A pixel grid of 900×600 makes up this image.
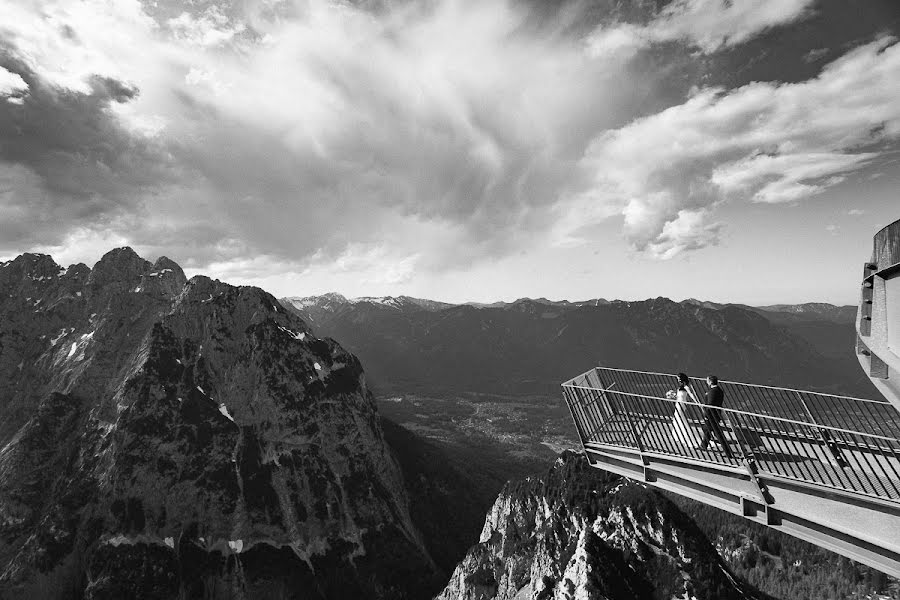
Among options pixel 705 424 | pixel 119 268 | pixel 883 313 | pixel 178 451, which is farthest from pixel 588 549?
pixel 119 268

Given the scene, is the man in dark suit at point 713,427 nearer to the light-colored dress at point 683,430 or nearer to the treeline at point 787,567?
the light-colored dress at point 683,430

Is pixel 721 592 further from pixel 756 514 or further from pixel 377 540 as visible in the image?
pixel 377 540

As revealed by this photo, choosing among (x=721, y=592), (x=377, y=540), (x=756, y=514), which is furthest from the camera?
(x=377, y=540)

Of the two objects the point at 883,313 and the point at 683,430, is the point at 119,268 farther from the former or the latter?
the point at 883,313

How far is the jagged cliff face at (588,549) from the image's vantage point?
280ft

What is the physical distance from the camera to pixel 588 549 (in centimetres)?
8581

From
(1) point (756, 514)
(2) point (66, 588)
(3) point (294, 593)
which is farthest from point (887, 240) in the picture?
(2) point (66, 588)

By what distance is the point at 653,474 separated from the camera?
645 inches

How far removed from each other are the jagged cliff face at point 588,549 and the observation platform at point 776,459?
78316mm

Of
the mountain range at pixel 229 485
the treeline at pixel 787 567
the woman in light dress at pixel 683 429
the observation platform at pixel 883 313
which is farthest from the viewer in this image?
the treeline at pixel 787 567

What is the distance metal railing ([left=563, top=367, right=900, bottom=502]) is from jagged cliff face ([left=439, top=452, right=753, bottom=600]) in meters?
77.8

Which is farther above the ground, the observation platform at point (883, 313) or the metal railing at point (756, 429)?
the observation platform at point (883, 313)

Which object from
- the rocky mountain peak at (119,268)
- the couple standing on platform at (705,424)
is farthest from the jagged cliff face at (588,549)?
the rocky mountain peak at (119,268)

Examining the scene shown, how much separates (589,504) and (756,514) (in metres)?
104
